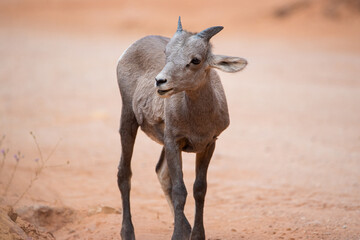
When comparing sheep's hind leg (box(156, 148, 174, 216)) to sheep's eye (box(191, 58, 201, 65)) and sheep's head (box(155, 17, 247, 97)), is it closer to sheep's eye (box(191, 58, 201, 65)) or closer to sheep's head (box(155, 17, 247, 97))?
sheep's head (box(155, 17, 247, 97))

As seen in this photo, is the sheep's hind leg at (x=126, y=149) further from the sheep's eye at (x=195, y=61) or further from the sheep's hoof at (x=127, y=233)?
the sheep's eye at (x=195, y=61)

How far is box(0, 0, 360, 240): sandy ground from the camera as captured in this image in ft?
22.8

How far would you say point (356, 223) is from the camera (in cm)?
653

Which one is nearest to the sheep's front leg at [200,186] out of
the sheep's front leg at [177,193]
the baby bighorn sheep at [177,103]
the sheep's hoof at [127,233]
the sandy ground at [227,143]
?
the baby bighorn sheep at [177,103]

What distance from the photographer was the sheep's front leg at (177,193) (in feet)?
17.1

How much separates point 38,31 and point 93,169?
72.4 feet

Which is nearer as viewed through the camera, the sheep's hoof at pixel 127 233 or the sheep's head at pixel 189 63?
the sheep's head at pixel 189 63

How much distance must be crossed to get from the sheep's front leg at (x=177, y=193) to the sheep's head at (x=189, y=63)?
0.74 metres

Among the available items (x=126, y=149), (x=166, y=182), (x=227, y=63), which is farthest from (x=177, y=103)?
(x=166, y=182)

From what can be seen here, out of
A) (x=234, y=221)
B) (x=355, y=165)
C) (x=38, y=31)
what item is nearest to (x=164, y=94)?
(x=234, y=221)

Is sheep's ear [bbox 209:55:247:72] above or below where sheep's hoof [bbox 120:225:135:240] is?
above

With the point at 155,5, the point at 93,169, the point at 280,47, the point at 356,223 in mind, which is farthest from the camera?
the point at 155,5

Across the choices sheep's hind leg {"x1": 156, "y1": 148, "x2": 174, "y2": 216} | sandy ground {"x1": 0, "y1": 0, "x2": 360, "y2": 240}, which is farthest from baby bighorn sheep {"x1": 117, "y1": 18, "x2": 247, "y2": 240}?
sandy ground {"x1": 0, "y1": 0, "x2": 360, "y2": 240}

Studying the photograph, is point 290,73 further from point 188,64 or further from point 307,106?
point 188,64
